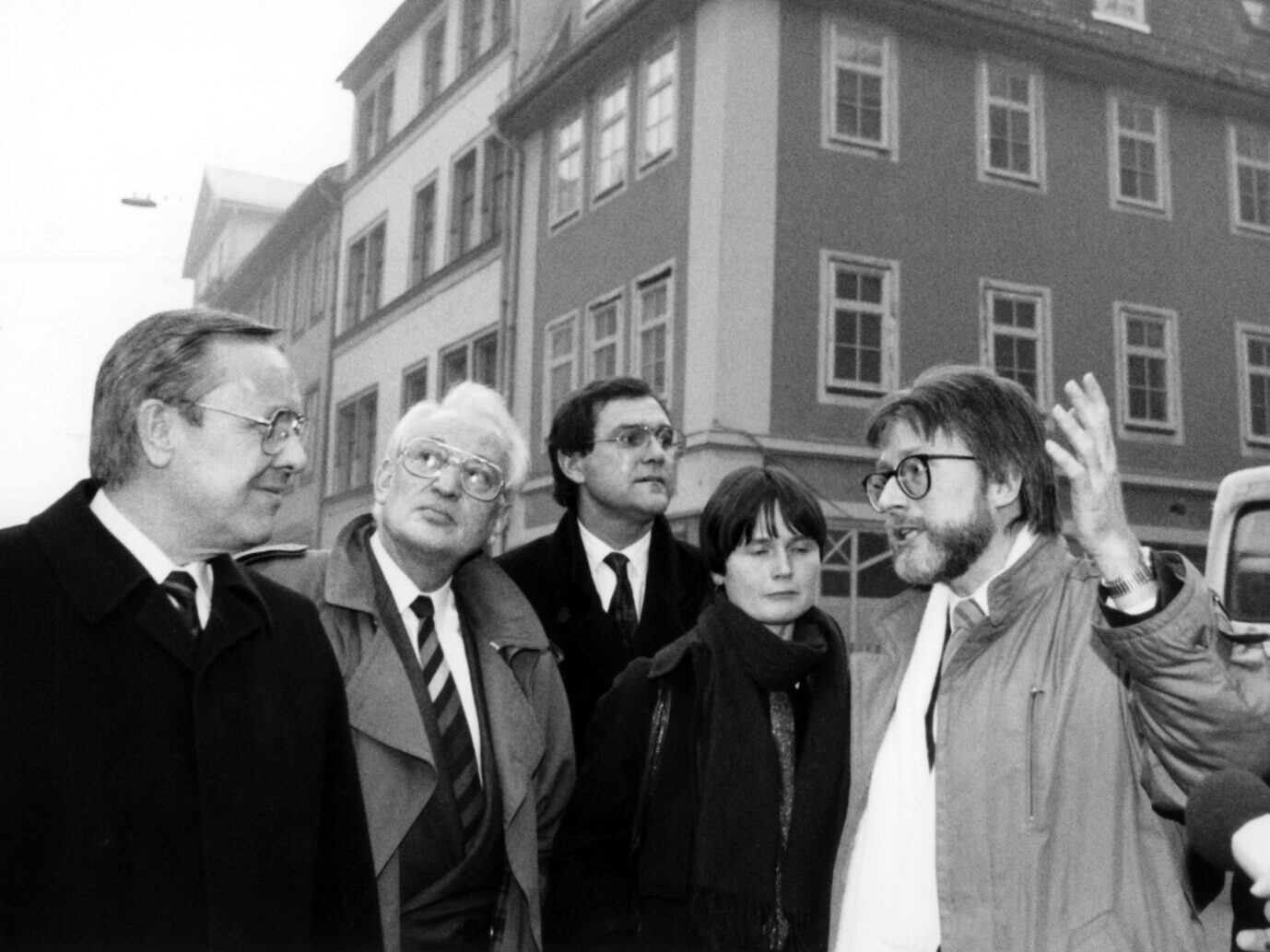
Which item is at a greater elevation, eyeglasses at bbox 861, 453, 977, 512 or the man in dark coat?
eyeglasses at bbox 861, 453, 977, 512

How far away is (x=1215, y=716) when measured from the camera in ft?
5.04

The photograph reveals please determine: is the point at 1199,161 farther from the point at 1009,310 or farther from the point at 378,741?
the point at 378,741

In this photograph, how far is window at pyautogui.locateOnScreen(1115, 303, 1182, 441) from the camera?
427 inches

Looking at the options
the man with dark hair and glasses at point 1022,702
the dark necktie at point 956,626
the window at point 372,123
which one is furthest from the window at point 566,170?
the dark necktie at point 956,626

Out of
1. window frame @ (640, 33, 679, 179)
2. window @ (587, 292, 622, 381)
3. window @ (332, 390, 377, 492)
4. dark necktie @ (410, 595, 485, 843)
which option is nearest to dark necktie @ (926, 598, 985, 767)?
dark necktie @ (410, 595, 485, 843)

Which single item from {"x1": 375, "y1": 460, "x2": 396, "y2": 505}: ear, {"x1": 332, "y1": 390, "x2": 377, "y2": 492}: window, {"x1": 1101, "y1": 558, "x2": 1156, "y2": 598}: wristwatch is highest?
{"x1": 332, "y1": 390, "x2": 377, "y2": 492}: window

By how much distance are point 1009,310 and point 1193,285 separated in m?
1.95

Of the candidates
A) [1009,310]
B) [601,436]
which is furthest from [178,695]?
[1009,310]

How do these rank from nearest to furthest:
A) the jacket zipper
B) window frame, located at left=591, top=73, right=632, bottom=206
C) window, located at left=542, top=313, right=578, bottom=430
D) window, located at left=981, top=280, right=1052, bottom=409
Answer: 1. the jacket zipper
2. window, located at left=981, top=280, right=1052, bottom=409
3. window frame, located at left=591, top=73, right=632, bottom=206
4. window, located at left=542, top=313, right=578, bottom=430

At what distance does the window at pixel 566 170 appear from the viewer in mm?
11594

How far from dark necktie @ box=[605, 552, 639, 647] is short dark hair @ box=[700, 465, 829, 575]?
722 mm

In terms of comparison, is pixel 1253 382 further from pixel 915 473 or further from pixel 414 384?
pixel 915 473

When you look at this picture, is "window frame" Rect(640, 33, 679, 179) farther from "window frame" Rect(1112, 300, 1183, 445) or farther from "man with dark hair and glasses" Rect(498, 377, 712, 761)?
"man with dark hair and glasses" Rect(498, 377, 712, 761)

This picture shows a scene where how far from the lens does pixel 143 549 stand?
168 centimetres
